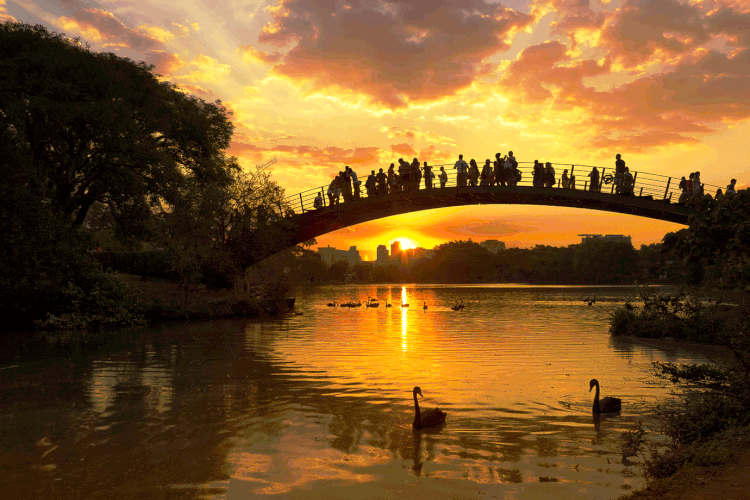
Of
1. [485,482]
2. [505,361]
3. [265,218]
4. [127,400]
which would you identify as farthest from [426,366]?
[265,218]

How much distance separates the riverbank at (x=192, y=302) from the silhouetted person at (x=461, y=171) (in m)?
14.7

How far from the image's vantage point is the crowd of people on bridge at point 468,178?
34.6m

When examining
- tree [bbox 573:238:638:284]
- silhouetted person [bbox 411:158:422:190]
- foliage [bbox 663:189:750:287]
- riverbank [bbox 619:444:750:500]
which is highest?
silhouetted person [bbox 411:158:422:190]

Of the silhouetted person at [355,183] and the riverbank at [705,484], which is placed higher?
the silhouetted person at [355,183]

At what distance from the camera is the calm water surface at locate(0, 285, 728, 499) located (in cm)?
758

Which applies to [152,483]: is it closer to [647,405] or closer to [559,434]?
[559,434]

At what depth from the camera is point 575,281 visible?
4897 inches

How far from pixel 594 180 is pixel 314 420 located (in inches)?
1154

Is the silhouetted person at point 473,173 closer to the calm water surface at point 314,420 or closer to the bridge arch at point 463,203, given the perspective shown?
the bridge arch at point 463,203

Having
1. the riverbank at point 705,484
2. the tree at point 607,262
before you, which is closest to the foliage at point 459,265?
the tree at point 607,262

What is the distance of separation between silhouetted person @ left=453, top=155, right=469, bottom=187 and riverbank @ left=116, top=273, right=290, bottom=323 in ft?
48.3

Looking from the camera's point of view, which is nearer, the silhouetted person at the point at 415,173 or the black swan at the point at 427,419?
the black swan at the point at 427,419

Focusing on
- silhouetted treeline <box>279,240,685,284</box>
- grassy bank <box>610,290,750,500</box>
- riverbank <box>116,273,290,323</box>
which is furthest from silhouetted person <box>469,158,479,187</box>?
silhouetted treeline <box>279,240,685,284</box>

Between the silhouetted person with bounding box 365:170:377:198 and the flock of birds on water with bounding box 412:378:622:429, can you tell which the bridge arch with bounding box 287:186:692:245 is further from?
the flock of birds on water with bounding box 412:378:622:429
